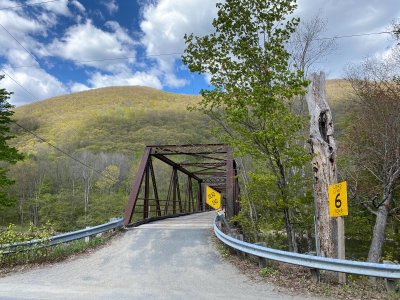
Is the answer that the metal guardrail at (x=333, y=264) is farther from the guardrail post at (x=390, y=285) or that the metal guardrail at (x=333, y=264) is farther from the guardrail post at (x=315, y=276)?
the guardrail post at (x=390, y=285)

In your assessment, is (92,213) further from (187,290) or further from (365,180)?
(187,290)

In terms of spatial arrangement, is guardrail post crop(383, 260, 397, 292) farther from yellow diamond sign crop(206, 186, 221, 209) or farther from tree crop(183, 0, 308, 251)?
yellow diamond sign crop(206, 186, 221, 209)

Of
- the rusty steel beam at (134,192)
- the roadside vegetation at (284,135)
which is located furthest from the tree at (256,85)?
the rusty steel beam at (134,192)

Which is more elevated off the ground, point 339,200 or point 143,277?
point 339,200

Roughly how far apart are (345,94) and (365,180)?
18.6 ft

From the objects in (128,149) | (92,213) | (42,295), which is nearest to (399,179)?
(42,295)

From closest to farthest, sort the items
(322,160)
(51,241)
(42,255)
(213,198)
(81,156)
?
(322,160) < (42,255) < (51,241) < (213,198) < (81,156)

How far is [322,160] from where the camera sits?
21.5ft

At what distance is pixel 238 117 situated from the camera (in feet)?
24.2

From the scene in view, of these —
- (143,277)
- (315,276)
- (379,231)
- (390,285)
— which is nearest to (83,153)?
(379,231)

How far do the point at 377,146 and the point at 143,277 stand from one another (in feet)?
38.7

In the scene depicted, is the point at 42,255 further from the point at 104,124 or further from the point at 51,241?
the point at 104,124

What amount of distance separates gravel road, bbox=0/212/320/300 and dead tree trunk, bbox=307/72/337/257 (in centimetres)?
179

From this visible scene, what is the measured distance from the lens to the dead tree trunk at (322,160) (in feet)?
20.6
